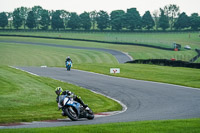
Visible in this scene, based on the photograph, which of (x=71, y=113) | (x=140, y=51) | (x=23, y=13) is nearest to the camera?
(x=71, y=113)

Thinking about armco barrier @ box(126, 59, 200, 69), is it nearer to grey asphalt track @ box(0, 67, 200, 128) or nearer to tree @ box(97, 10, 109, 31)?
grey asphalt track @ box(0, 67, 200, 128)

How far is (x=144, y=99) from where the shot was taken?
20.1 meters

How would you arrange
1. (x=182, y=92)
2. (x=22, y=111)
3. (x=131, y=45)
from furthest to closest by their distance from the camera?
(x=131, y=45) → (x=182, y=92) → (x=22, y=111)

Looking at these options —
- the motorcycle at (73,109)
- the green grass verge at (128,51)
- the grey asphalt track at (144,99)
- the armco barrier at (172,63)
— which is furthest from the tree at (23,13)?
the motorcycle at (73,109)

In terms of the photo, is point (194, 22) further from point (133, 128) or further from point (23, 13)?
point (133, 128)

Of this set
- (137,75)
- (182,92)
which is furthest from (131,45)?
(182,92)

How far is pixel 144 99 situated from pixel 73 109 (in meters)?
7.31

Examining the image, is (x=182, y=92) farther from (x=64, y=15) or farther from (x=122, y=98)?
(x=64, y=15)

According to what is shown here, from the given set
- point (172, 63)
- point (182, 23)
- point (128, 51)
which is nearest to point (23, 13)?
point (182, 23)

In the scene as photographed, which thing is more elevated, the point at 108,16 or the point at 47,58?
the point at 108,16

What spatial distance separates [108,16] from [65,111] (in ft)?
451

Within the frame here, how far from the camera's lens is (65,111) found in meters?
13.6

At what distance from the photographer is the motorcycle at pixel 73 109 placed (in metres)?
13.6

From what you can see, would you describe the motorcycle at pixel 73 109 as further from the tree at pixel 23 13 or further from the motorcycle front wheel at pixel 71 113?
the tree at pixel 23 13
